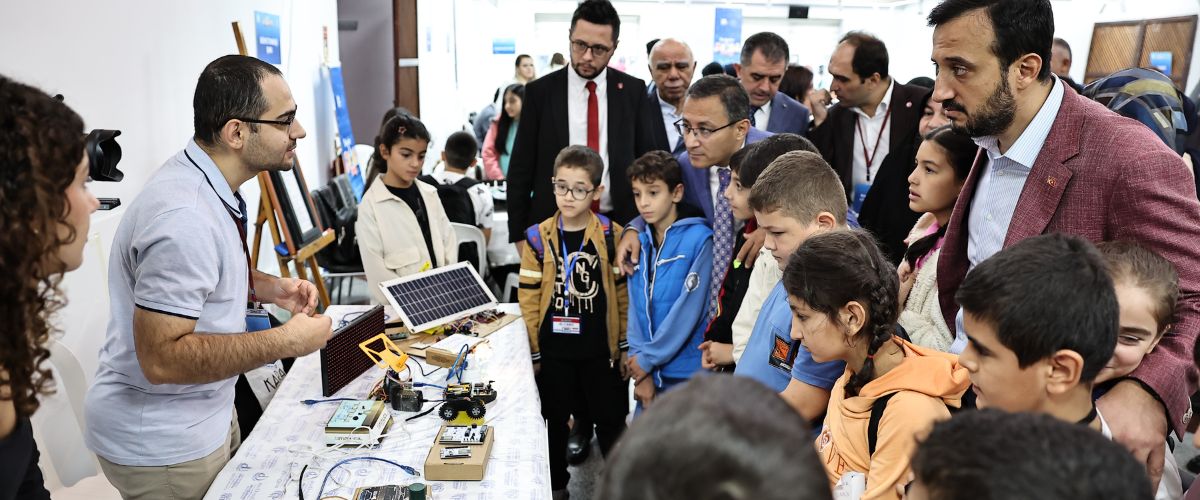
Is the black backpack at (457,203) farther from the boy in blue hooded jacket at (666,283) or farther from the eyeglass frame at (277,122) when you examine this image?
the eyeglass frame at (277,122)

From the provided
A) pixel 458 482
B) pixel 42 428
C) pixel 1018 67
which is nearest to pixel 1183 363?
pixel 1018 67

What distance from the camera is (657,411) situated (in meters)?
0.62

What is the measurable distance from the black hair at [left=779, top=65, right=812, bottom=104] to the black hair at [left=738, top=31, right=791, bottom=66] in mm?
1707

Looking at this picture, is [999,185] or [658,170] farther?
[658,170]

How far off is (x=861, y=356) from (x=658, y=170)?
1313 mm

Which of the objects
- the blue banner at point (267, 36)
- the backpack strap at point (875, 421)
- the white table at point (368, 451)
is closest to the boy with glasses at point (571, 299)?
the white table at point (368, 451)

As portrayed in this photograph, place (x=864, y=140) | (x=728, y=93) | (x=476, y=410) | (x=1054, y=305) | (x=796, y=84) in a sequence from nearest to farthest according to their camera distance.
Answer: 1. (x=1054, y=305)
2. (x=476, y=410)
3. (x=728, y=93)
4. (x=864, y=140)
5. (x=796, y=84)

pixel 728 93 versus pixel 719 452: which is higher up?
pixel 728 93

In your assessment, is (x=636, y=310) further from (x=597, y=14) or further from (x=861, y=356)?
(x=597, y=14)

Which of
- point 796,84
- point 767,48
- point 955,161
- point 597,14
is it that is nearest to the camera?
point 955,161

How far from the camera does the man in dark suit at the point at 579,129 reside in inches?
129

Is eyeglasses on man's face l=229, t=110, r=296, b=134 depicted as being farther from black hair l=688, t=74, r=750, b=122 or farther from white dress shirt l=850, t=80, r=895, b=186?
white dress shirt l=850, t=80, r=895, b=186

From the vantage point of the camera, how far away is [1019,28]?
1.46m

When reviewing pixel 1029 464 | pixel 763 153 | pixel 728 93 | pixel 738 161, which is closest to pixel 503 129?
pixel 728 93
